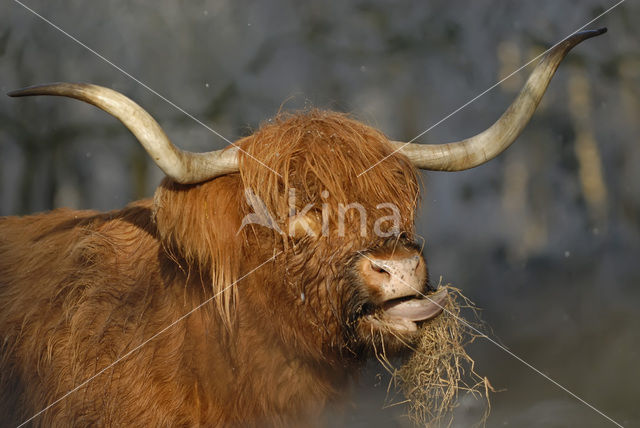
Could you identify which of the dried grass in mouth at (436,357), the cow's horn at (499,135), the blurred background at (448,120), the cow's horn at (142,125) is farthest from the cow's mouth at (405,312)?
the blurred background at (448,120)

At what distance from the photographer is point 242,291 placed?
218 centimetres

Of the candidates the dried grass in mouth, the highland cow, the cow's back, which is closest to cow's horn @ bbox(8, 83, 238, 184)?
the highland cow

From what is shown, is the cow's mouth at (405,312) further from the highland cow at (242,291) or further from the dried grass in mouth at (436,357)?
the dried grass in mouth at (436,357)

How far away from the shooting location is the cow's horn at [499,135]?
89.4 inches

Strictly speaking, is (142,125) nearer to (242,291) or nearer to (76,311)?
(242,291)

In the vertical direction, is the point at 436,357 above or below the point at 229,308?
below

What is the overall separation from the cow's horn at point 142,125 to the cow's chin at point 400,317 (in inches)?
30.5

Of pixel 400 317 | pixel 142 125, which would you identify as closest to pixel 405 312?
pixel 400 317

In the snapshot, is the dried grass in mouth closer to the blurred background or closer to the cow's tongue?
the cow's tongue

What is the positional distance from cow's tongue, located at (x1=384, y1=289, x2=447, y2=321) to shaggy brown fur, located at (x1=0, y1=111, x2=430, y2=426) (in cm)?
12

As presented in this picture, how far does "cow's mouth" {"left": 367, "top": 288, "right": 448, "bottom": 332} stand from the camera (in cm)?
193

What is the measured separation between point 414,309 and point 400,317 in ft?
0.18

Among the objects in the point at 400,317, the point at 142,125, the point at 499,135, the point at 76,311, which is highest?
the point at 142,125

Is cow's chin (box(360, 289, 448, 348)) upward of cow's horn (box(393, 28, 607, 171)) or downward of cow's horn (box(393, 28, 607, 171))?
downward
